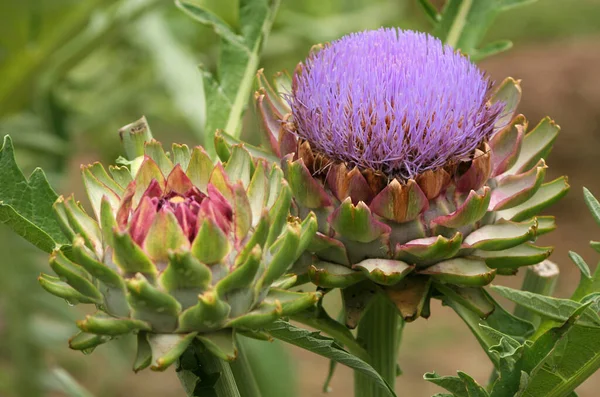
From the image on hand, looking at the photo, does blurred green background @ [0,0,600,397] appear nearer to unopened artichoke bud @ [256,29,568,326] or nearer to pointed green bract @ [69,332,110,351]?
unopened artichoke bud @ [256,29,568,326]

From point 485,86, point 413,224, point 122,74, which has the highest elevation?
point 485,86

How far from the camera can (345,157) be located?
28.1 inches

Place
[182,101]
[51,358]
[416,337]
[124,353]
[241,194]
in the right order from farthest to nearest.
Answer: [416,337], [51,358], [124,353], [182,101], [241,194]

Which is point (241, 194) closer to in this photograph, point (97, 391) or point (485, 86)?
point (485, 86)

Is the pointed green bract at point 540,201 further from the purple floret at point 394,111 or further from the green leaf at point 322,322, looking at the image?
the green leaf at point 322,322

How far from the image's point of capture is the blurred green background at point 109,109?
1.50m

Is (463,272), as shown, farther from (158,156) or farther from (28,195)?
(28,195)

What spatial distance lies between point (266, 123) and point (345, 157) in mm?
95

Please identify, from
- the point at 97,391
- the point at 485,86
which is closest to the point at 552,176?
the point at 97,391

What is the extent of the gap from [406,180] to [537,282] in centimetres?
19

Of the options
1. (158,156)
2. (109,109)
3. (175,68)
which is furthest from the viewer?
(109,109)

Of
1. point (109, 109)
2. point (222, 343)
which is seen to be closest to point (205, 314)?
point (222, 343)

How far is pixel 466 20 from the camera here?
963 mm

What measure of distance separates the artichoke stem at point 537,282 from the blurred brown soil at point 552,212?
1.95 m
